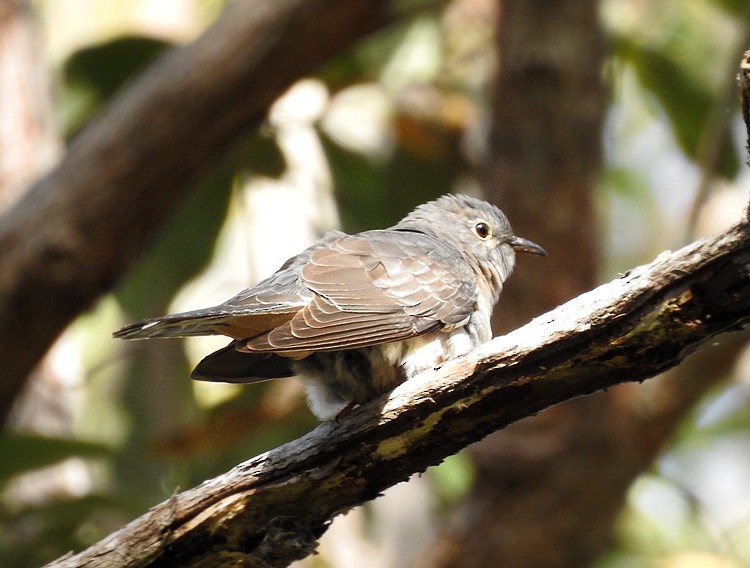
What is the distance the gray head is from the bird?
31cm

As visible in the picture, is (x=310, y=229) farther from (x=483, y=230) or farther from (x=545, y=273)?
(x=483, y=230)

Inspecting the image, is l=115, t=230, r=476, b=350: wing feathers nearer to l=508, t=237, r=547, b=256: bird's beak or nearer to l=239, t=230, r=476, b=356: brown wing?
l=239, t=230, r=476, b=356: brown wing

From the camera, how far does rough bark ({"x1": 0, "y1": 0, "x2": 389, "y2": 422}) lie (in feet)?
19.6

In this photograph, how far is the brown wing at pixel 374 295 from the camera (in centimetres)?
324

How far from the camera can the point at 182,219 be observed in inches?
293

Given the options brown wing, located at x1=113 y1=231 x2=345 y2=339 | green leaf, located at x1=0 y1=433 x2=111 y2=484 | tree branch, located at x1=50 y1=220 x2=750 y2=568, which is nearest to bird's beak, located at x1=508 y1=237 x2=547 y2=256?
brown wing, located at x1=113 y1=231 x2=345 y2=339

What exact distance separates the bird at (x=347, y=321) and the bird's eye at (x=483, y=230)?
16.7 inches

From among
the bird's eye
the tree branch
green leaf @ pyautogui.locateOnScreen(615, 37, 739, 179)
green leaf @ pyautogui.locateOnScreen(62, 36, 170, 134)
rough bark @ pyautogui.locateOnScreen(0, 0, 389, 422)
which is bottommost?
the tree branch

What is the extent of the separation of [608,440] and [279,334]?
4129 mm

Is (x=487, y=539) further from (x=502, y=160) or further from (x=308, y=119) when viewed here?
(x=308, y=119)

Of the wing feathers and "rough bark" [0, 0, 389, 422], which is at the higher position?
"rough bark" [0, 0, 389, 422]

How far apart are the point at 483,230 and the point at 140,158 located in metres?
2.59

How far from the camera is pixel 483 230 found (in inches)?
177

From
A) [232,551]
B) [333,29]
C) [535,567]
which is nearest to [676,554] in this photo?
Result: [535,567]
